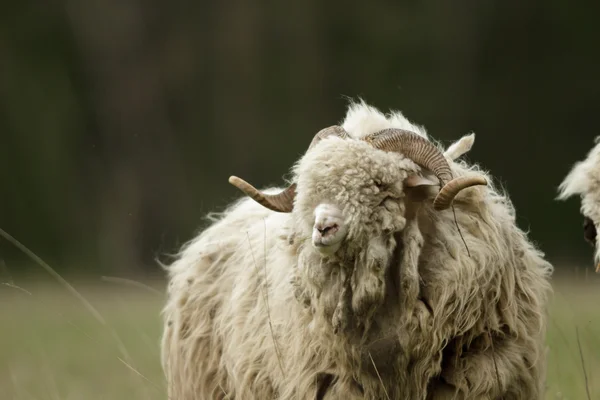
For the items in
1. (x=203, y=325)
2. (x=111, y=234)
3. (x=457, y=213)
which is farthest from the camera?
(x=111, y=234)

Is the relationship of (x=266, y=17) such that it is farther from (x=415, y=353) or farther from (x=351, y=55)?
(x=415, y=353)

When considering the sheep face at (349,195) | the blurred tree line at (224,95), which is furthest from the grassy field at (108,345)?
the blurred tree line at (224,95)

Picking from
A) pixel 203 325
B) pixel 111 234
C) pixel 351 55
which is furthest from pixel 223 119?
pixel 203 325

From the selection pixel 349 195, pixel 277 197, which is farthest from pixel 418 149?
pixel 277 197

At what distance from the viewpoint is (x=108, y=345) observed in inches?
496

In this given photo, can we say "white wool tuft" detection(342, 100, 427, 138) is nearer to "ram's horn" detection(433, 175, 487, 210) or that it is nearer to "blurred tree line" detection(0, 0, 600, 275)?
"ram's horn" detection(433, 175, 487, 210)

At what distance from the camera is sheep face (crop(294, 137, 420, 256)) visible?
178 inches

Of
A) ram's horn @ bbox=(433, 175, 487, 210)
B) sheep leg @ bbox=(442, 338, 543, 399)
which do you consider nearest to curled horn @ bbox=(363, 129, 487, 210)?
ram's horn @ bbox=(433, 175, 487, 210)

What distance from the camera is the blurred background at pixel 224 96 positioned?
24.2 metres

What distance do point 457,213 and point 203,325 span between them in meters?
1.62

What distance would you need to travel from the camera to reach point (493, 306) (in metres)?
4.82

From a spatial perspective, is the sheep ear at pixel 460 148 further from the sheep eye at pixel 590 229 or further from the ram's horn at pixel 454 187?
the sheep eye at pixel 590 229

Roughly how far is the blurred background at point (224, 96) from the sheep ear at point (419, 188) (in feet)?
56.3

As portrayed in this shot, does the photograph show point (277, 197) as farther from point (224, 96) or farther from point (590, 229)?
point (224, 96)
